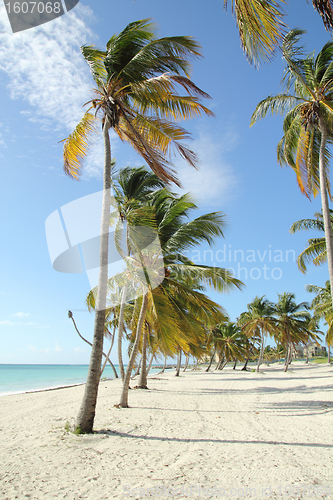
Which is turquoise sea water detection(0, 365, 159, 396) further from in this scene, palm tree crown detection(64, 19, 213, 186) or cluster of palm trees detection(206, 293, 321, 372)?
palm tree crown detection(64, 19, 213, 186)

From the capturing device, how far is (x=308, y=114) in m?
8.60

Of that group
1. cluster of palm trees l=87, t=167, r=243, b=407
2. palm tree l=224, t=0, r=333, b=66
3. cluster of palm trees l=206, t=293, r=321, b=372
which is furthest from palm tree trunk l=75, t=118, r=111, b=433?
Answer: cluster of palm trees l=206, t=293, r=321, b=372

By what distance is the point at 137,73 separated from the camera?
653 centimetres

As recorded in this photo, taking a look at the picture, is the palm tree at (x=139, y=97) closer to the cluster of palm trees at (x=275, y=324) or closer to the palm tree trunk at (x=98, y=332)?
the palm tree trunk at (x=98, y=332)

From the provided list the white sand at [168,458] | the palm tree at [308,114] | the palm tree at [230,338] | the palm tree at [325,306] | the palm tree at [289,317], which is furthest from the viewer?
the palm tree at [230,338]

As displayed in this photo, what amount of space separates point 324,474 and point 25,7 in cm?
706

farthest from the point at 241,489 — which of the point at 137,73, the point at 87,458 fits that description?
the point at 137,73

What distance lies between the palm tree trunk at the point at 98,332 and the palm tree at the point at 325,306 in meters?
19.0

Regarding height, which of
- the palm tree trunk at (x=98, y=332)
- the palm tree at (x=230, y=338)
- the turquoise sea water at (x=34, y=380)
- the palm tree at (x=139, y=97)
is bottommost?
the turquoise sea water at (x=34, y=380)

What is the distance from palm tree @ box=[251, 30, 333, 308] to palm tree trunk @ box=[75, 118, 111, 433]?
5682 millimetres

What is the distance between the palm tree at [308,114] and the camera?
823 centimetres

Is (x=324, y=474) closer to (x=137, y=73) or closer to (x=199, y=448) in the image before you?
(x=199, y=448)

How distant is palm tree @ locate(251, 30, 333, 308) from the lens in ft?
27.0

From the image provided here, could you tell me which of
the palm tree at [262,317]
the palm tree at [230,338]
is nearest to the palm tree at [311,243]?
the palm tree at [262,317]
